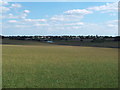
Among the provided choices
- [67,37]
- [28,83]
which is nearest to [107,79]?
[28,83]

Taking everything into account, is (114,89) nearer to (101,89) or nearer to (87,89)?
(101,89)

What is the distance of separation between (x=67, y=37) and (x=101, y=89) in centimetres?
11042

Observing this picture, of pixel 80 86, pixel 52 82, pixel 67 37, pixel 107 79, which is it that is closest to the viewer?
pixel 80 86

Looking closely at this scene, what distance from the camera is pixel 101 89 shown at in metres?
8.18

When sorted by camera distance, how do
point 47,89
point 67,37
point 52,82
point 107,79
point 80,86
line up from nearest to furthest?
point 47,89, point 80,86, point 52,82, point 107,79, point 67,37

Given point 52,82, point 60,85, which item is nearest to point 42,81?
point 52,82

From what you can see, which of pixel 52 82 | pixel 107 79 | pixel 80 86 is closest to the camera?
pixel 80 86

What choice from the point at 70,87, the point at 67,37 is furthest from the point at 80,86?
the point at 67,37

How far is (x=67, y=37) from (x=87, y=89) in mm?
110491

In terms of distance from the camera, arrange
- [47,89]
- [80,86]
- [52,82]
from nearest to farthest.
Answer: [47,89] → [80,86] → [52,82]

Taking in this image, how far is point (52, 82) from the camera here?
9.28 m

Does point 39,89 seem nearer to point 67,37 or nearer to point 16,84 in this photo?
point 16,84

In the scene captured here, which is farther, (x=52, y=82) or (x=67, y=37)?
(x=67, y=37)

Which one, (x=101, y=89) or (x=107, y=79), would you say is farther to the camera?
Answer: (x=107, y=79)
